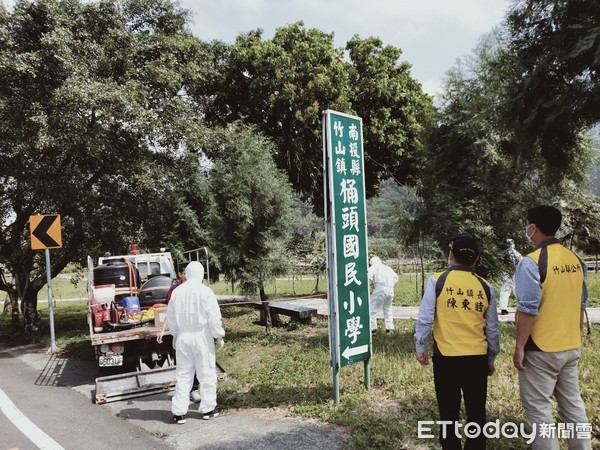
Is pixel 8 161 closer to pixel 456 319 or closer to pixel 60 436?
pixel 60 436

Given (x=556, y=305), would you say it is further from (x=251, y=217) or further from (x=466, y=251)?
(x=251, y=217)

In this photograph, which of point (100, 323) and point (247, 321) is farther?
point (247, 321)

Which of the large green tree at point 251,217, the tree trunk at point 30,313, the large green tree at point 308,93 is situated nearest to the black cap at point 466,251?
the large green tree at point 251,217

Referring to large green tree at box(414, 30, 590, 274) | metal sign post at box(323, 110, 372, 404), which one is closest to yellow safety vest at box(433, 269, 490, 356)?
metal sign post at box(323, 110, 372, 404)

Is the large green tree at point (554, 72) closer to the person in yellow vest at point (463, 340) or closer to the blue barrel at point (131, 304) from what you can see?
the person in yellow vest at point (463, 340)

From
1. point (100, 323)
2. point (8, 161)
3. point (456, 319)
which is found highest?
point (8, 161)

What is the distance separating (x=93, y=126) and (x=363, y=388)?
850 cm

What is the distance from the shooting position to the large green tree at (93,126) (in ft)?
31.8

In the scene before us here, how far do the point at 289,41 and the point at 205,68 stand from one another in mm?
3644

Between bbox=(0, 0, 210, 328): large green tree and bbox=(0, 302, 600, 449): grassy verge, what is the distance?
4317mm

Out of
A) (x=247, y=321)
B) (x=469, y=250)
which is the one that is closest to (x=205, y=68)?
(x=247, y=321)

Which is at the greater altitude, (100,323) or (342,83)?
(342,83)

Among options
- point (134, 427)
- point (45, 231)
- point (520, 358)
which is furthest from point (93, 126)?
point (520, 358)

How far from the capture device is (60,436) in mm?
4844
